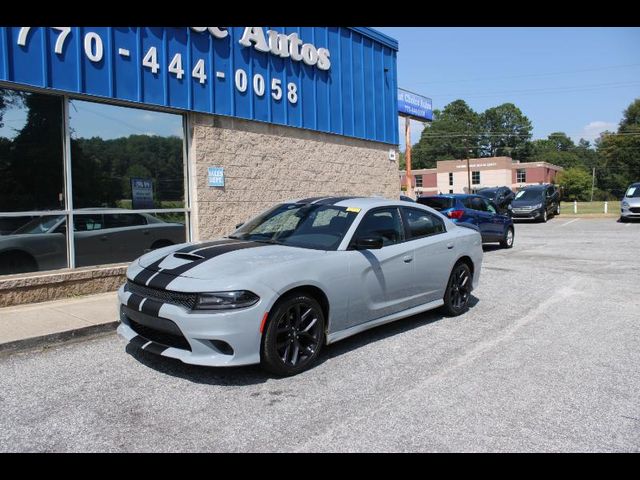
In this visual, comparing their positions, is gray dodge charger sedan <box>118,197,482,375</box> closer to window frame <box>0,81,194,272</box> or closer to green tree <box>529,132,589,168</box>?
window frame <box>0,81,194,272</box>

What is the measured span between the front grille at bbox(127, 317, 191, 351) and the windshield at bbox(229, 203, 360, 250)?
1503 millimetres

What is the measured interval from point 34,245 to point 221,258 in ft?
13.9

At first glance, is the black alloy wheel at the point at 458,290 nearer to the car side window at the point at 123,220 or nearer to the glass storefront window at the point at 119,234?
the glass storefront window at the point at 119,234

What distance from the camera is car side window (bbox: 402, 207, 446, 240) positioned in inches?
241

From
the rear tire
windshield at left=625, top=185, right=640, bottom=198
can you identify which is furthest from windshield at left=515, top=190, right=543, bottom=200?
the rear tire

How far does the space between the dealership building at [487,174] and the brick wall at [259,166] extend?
249ft

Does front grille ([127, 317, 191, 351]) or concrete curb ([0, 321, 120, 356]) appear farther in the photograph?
concrete curb ([0, 321, 120, 356])

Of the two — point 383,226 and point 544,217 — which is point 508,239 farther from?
point 544,217

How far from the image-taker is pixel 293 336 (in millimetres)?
4523

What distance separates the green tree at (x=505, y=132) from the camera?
451 feet

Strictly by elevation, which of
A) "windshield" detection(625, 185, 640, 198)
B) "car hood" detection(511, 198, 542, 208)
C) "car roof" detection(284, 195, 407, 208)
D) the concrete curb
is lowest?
the concrete curb

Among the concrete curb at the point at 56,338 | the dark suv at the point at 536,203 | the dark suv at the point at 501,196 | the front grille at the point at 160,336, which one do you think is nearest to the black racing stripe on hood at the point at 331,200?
the front grille at the point at 160,336

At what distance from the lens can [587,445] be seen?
10.8 feet
